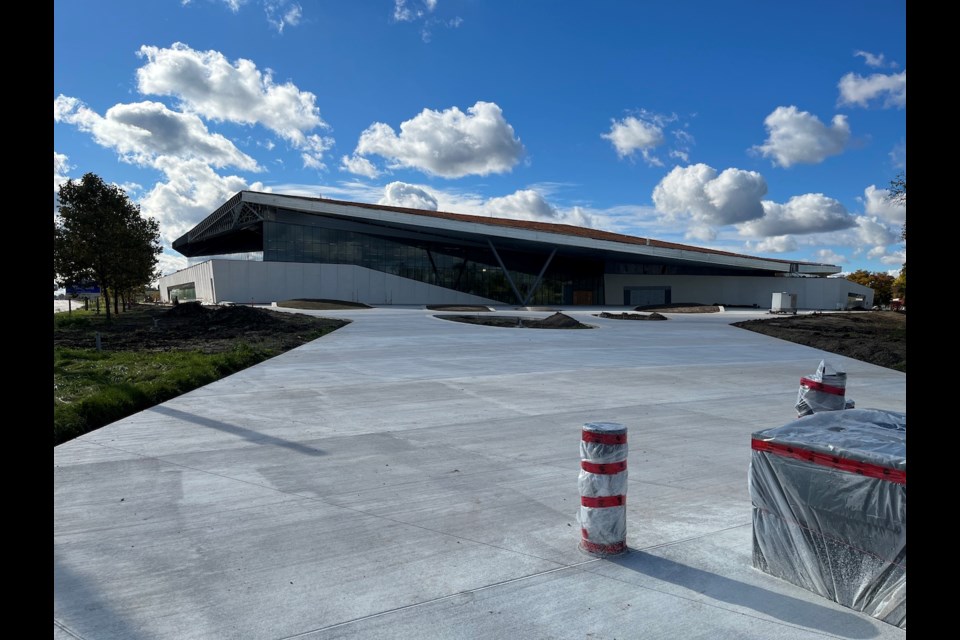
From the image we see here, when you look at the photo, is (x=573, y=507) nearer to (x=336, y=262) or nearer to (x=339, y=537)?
(x=339, y=537)

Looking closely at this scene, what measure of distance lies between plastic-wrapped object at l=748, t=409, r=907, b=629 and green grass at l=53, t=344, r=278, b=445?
19.4 feet

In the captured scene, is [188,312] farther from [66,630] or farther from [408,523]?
[66,630]

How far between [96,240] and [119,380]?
2690 centimetres

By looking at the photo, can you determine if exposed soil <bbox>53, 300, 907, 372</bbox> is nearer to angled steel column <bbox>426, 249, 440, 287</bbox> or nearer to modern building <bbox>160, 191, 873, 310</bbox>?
modern building <bbox>160, 191, 873, 310</bbox>

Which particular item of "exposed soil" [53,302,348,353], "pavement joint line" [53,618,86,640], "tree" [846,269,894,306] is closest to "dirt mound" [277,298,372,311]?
"exposed soil" [53,302,348,353]

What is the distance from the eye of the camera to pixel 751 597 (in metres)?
3.58

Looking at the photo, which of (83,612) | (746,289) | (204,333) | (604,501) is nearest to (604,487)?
(604,501)

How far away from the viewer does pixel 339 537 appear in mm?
4391

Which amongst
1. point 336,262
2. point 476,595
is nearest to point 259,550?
point 476,595

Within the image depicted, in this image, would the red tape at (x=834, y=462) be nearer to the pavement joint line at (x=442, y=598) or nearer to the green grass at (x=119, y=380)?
the pavement joint line at (x=442, y=598)

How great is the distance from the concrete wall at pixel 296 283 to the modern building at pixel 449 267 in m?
0.09

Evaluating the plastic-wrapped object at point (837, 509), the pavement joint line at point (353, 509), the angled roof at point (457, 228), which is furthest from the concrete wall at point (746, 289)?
the pavement joint line at point (353, 509)
